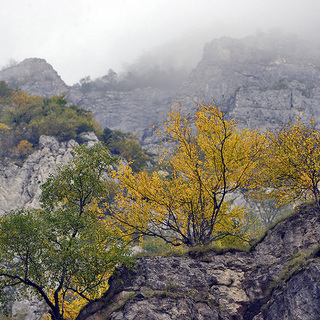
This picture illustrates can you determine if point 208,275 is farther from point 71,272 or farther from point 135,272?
point 71,272

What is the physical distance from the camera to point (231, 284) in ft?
60.1

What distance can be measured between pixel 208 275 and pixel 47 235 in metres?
9.04

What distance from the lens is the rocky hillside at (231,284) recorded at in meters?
14.6

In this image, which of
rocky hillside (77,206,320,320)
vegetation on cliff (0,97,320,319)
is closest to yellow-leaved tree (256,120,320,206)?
vegetation on cliff (0,97,320,319)

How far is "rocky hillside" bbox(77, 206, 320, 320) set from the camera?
1461 centimetres

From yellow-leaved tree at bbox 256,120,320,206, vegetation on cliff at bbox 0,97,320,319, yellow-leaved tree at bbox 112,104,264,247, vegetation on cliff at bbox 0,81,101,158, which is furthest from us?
vegetation on cliff at bbox 0,81,101,158

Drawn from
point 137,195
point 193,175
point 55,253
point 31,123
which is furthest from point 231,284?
point 31,123

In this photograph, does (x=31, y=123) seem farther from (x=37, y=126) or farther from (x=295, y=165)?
(x=295, y=165)

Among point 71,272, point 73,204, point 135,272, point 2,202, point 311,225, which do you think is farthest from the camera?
point 2,202

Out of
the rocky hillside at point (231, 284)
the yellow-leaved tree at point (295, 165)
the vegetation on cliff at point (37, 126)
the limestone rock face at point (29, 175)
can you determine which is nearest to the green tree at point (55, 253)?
the rocky hillside at point (231, 284)

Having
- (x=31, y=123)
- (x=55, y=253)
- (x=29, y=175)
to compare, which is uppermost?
(x=31, y=123)

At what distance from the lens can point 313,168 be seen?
64.4 feet

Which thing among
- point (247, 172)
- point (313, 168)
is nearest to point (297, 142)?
point (313, 168)

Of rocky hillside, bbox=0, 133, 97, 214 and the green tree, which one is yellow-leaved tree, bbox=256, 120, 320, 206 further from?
rocky hillside, bbox=0, 133, 97, 214
